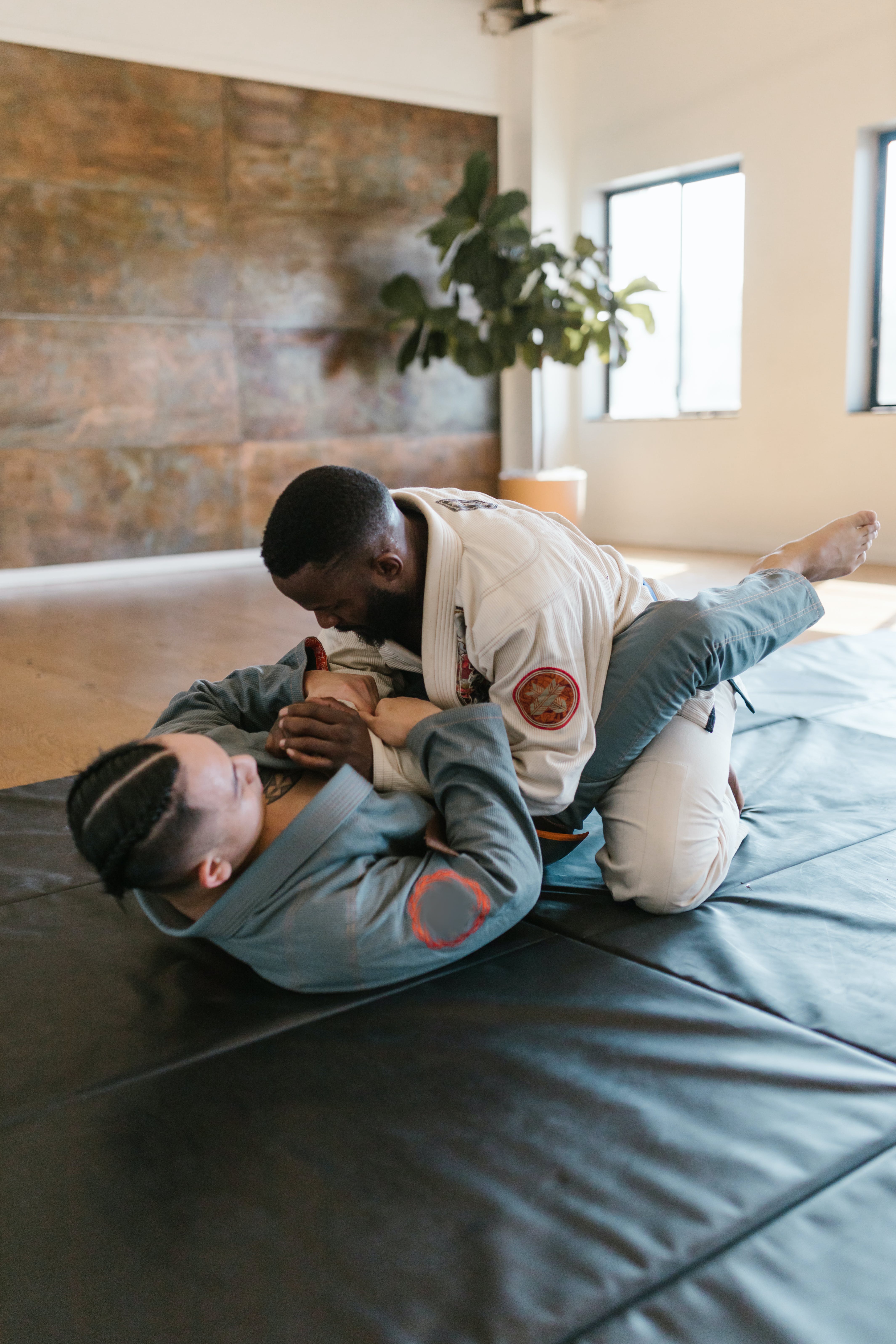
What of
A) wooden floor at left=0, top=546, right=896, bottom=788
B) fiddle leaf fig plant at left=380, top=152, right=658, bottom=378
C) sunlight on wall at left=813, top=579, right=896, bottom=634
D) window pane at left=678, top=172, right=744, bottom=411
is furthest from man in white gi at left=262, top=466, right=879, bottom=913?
window pane at left=678, top=172, right=744, bottom=411

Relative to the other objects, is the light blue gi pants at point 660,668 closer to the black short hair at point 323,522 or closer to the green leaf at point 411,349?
the black short hair at point 323,522

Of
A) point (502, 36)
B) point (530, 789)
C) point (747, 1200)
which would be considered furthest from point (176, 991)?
point (502, 36)

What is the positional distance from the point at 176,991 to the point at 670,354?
5871mm

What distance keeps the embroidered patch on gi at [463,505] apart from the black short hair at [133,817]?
25.0 inches

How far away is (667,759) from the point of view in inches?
65.1

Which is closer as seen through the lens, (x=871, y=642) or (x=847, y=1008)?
(x=847, y=1008)

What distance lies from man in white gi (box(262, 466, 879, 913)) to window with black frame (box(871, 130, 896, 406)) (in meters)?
4.29

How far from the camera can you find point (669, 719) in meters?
1.65

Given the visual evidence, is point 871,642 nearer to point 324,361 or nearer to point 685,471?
point 685,471

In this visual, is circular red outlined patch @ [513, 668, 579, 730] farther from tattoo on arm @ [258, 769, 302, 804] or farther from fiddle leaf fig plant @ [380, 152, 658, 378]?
fiddle leaf fig plant @ [380, 152, 658, 378]

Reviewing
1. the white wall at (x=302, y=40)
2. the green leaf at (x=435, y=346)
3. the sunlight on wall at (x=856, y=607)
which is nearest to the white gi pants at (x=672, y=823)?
the sunlight on wall at (x=856, y=607)

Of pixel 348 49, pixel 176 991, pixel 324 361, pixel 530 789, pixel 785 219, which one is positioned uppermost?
pixel 348 49

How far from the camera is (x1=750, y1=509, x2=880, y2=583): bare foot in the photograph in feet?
6.56

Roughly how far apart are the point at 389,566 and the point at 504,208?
4.73m
